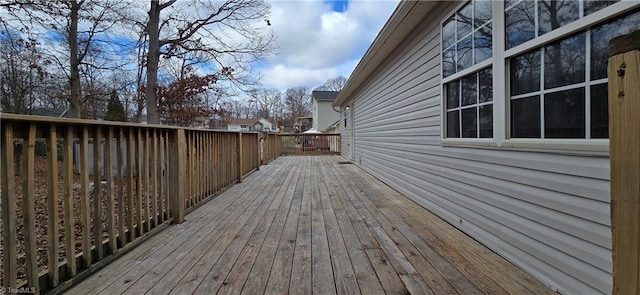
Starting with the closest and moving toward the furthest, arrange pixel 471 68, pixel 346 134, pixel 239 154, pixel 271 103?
pixel 471 68, pixel 239 154, pixel 346 134, pixel 271 103

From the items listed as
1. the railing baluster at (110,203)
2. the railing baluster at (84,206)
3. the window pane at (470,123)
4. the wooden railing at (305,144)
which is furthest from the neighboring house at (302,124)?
the railing baluster at (84,206)

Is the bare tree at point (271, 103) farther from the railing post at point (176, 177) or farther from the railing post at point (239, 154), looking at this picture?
the railing post at point (176, 177)

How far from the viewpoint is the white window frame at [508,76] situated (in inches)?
60.0

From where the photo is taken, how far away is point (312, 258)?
223 cm

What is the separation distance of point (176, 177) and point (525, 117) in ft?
10.4

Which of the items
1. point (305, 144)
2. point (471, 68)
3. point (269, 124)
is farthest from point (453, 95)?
point (269, 124)

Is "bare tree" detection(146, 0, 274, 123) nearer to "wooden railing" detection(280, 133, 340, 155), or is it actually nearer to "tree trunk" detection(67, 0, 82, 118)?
"tree trunk" detection(67, 0, 82, 118)

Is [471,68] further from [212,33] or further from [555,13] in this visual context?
[212,33]

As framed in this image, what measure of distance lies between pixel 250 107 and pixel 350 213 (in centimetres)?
4017

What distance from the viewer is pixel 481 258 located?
88.0 inches

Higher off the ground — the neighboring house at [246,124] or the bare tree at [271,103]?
the bare tree at [271,103]

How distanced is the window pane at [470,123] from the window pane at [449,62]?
1.69ft

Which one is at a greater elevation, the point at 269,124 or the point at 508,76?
the point at 269,124

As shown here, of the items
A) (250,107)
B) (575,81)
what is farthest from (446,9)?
(250,107)
